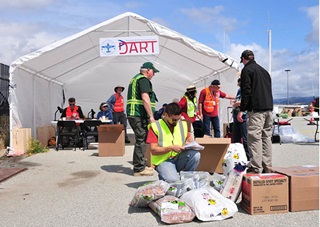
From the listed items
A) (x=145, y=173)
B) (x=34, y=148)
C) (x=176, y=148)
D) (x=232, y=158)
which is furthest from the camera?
(x=34, y=148)

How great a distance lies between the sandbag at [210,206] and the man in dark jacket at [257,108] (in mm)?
1388

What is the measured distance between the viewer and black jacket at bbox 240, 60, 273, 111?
5.47 metres

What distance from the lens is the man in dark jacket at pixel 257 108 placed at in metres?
5.40

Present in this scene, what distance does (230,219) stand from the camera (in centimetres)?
407

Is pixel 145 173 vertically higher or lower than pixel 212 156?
lower

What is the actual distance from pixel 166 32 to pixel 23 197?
5620 mm

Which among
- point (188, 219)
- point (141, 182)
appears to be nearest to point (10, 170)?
point (141, 182)

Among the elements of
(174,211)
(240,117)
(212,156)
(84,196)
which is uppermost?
(240,117)

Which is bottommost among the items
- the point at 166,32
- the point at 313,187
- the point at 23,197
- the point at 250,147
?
the point at 23,197

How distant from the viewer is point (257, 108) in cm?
546

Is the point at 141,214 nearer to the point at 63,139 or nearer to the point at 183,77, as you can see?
the point at 63,139

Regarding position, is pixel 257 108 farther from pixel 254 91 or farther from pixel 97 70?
pixel 97 70

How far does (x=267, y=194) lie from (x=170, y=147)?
50.9 inches

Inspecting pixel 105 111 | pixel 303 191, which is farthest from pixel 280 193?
pixel 105 111
